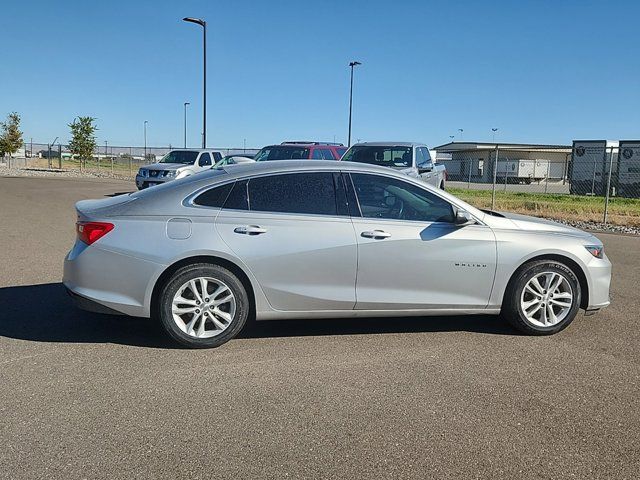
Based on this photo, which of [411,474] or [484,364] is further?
[484,364]

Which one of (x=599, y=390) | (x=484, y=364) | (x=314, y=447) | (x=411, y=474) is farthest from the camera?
(x=484, y=364)

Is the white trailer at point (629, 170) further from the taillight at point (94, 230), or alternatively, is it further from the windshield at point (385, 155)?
the taillight at point (94, 230)

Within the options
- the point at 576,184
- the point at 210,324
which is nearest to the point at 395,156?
the point at 210,324

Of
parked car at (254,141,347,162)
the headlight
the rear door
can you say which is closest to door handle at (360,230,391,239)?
the rear door

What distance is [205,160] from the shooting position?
70.3ft

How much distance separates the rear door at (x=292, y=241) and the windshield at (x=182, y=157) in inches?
660

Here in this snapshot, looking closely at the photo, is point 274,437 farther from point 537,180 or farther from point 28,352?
point 537,180

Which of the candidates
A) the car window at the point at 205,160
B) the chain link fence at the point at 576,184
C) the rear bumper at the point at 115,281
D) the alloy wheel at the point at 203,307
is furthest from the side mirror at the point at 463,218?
the car window at the point at 205,160

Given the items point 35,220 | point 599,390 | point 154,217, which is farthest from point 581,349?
point 35,220

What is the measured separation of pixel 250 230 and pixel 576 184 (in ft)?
102

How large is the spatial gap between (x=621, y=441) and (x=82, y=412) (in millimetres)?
3149

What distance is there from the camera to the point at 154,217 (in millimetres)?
4805

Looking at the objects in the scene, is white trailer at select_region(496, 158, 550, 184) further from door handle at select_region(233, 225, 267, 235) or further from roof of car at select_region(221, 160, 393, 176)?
door handle at select_region(233, 225, 267, 235)

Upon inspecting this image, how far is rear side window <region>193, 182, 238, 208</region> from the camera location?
16.2ft
